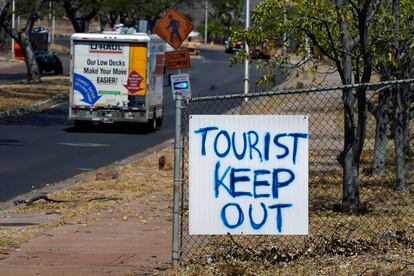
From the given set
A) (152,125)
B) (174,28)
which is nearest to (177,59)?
(174,28)

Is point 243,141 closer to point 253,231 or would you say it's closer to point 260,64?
point 253,231

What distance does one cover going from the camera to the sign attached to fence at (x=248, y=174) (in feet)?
32.2

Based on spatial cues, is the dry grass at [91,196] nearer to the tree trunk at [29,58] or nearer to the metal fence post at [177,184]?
the metal fence post at [177,184]

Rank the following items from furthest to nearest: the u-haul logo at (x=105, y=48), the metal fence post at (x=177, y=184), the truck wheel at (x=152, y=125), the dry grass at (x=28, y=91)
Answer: the dry grass at (x=28, y=91), the truck wheel at (x=152, y=125), the u-haul logo at (x=105, y=48), the metal fence post at (x=177, y=184)

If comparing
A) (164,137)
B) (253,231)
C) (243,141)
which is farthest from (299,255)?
(164,137)

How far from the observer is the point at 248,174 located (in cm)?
987

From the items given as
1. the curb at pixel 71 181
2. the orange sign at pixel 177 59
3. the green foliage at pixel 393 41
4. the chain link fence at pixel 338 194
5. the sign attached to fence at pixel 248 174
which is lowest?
the curb at pixel 71 181

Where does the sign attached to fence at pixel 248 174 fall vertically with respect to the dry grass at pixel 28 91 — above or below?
above

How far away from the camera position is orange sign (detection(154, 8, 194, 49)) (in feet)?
61.1

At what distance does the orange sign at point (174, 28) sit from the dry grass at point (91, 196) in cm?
260

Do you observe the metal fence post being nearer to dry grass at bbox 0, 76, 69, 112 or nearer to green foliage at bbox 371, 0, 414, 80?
green foliage at bbox 371, 0, 414, 80

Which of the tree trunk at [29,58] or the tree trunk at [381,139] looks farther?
the tree trunk at [29,58]

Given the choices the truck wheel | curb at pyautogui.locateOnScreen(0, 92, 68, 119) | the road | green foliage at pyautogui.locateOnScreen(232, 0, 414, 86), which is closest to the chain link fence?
green foliage at pyautogui.locateOnScreen(232, 0, 414, 86)

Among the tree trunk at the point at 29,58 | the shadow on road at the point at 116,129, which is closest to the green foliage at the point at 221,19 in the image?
the tree trunk at the point at 29,58
